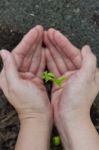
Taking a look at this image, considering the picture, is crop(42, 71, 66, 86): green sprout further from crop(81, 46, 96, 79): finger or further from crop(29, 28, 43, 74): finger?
crop(81, 46, 96, 79): finger

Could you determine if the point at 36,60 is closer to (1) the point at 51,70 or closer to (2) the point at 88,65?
(1) the point at 51,70

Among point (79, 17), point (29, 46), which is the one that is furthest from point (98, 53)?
point (29, 46)

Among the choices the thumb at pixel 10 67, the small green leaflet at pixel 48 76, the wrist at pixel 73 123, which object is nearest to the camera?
the thumb at pixel 10 67

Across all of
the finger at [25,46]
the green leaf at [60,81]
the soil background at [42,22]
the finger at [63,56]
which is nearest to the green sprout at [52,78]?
the green leaf at [60,81]

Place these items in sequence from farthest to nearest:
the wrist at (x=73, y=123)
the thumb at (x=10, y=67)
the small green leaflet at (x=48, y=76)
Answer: the small green leaflet at (x=48, y=76) < the wrist at (x=73, y=123) < the thumb at (x=10, y=67)

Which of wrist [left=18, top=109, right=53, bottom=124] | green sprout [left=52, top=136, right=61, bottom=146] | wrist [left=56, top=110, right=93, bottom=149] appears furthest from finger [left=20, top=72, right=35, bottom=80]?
green sprout [left=52, top=136, right=61, bottom=146]

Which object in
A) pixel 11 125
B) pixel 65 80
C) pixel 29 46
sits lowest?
pixel 11 125

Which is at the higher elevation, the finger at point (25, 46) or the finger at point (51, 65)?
the finger at point (25, 46)

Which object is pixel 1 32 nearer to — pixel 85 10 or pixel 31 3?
pixel 31 3

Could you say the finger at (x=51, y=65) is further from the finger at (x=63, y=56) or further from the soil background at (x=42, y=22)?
the soil background at (x=42, y=22)
